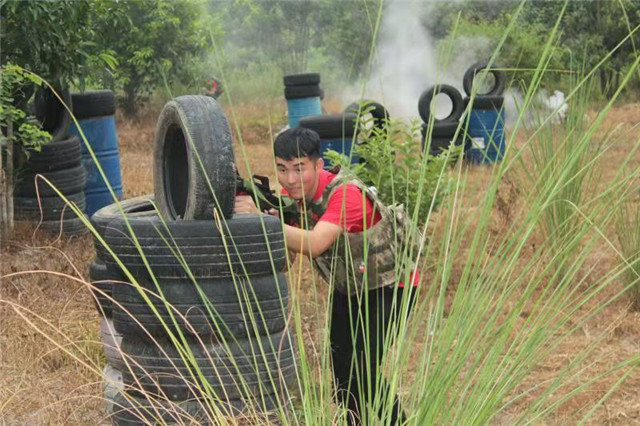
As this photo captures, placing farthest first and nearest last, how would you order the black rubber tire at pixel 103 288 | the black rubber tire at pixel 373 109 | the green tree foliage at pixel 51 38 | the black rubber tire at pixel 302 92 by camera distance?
the black rubber tire at pixel 302 92 → the green tree foliage at pixel 51 38 → the black rubber tire at pixel 373 109 → the black rubber tire at pixel 103 288

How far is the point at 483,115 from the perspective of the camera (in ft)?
41.9

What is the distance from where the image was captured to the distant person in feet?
61.4

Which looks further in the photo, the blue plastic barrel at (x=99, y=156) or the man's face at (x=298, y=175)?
the blue plastic barrel at (x=99, y=156)

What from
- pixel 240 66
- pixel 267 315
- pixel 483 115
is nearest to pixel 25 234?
pixel 267 315

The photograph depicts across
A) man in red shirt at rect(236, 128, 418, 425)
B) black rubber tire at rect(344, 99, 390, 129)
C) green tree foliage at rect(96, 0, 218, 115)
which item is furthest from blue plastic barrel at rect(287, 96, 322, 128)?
man in red shirt at rect(236, 128, 418, 425)

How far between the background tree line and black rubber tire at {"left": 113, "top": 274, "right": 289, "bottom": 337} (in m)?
0.62

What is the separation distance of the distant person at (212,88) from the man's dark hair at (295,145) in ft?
47.8

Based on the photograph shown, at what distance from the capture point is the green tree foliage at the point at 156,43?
55.9 feet

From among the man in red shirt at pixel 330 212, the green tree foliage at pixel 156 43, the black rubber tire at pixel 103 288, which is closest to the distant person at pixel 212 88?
the green tree foliage at pixel 156 43

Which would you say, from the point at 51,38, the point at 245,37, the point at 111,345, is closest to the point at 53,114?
the point at 51,38

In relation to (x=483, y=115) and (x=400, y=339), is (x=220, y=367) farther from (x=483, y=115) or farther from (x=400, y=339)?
(x=483, y=115)

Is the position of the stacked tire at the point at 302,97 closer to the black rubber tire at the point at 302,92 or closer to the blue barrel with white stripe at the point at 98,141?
the black rubber tire at the point at 302,92

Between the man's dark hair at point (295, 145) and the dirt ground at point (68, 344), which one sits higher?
the man's dark hair at point (295, 145)

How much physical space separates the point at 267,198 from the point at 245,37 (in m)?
27.0
